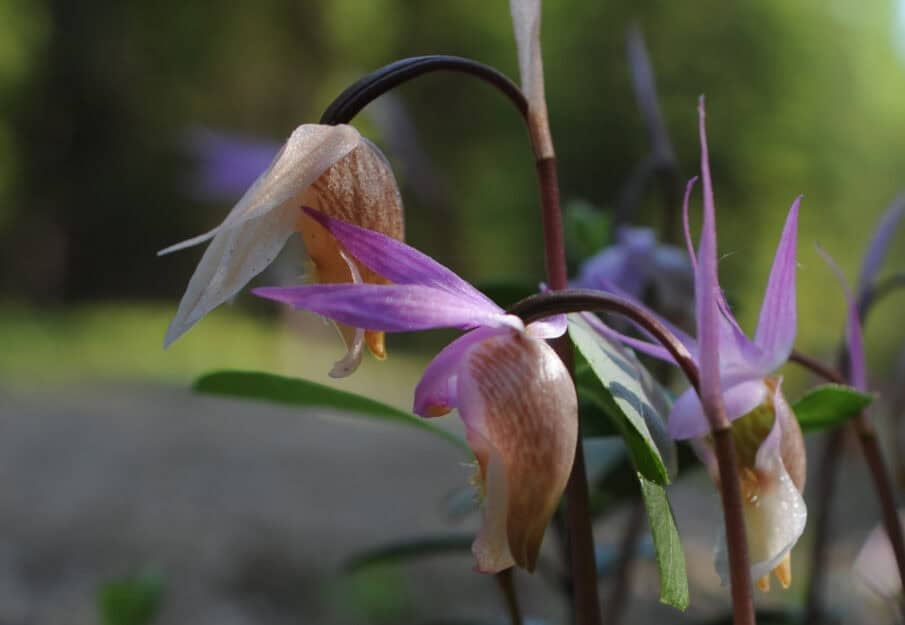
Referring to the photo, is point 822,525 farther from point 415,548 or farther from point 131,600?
point 131,600

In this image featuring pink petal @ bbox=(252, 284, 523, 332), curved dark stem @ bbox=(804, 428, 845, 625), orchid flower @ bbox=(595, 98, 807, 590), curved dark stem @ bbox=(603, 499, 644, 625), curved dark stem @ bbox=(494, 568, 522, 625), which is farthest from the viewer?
curved dark stem @ bbox=(603, 499, 644, 625)

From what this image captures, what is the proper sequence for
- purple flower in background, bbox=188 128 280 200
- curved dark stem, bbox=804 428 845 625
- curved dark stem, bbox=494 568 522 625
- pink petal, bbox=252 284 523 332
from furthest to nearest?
purple flower in background, bbox=188 128 280 200, curved dark stem, bbox=804 428 845 625, curved dark stem, bbox=494 568 522 625, pink petal, bbox=252 284 523 332

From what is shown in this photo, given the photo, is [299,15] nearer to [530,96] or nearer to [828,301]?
[828,301]

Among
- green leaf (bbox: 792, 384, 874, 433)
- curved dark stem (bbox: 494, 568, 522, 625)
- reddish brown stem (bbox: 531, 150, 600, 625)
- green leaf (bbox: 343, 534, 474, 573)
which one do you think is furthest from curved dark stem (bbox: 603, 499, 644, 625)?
reddish brown stem (bbox: 531, 150, 600, 625)

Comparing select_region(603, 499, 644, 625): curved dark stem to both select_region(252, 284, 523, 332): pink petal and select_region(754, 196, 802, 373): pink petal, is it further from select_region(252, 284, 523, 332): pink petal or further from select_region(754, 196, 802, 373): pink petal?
select_region(252, 284, 523, 332): pink petal

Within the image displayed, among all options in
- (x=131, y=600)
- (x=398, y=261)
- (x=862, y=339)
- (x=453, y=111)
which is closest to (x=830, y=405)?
(x=862, y=339)

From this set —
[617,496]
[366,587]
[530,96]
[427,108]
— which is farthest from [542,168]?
[427,108]

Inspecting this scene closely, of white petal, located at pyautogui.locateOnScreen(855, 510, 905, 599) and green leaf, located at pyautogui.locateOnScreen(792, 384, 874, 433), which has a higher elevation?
green leaf, located at pyautogui.locateOnScreen(792, 384, 874, 433)
